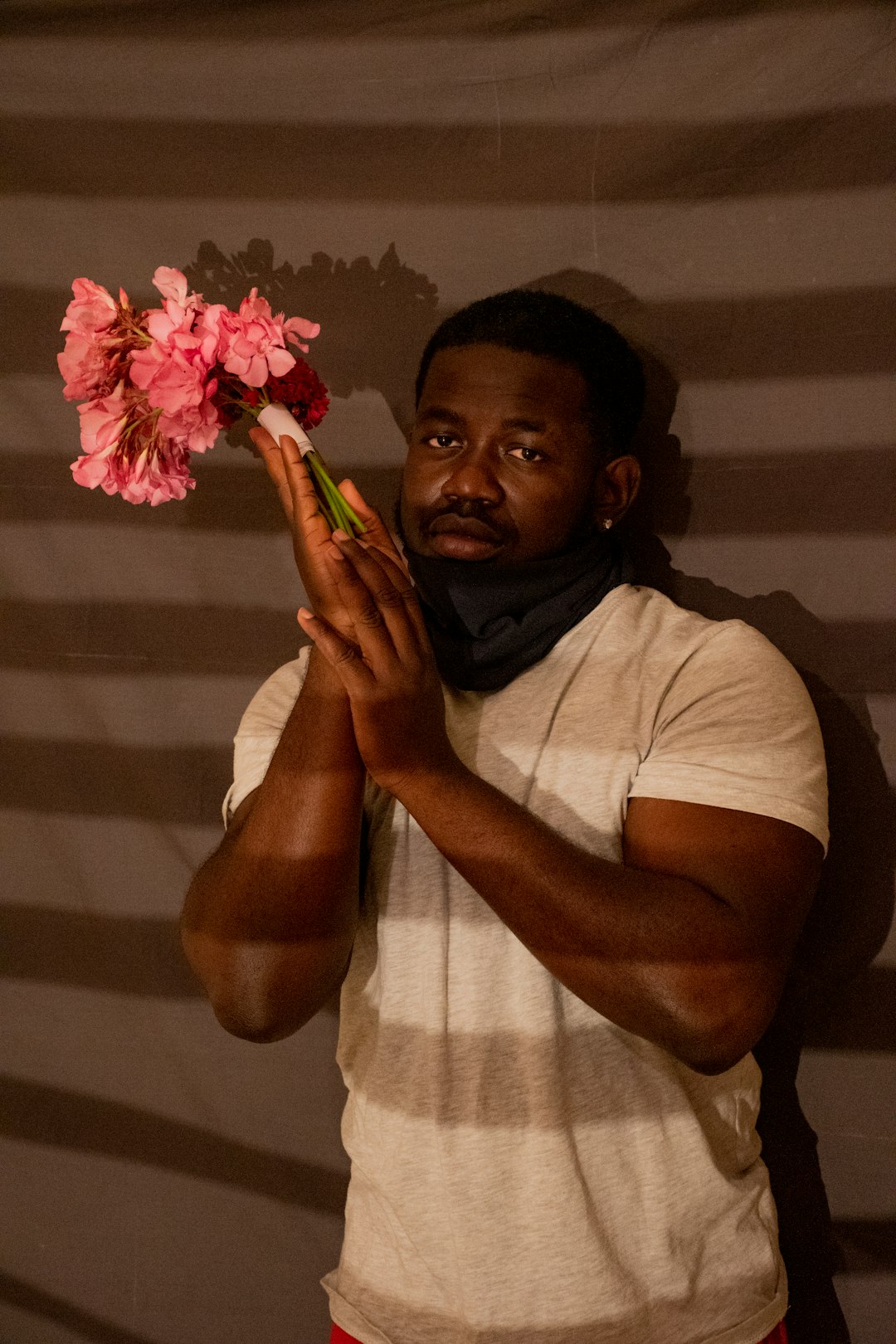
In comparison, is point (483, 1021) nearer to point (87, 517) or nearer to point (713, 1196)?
point (713, 1196)

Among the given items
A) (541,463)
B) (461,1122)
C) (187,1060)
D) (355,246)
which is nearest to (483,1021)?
(461,1122)

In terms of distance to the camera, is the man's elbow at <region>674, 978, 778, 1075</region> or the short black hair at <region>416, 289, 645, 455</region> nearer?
the man's elbow at <region>674, 978, 778, 1075</region>

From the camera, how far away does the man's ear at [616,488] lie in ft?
5.09

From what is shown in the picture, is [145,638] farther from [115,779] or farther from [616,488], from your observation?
[616,488]

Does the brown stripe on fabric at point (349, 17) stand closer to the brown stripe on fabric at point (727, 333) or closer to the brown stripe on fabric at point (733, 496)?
the brown stripe on fabric at point (727, 333)

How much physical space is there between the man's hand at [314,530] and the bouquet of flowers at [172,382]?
0.02m

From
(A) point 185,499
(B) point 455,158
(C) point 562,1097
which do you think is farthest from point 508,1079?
(B) point 455,158

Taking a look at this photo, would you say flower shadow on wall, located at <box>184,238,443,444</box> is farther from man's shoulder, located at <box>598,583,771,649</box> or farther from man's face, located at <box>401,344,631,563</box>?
man's shoulder, located at <box>598,583,771,649</box>

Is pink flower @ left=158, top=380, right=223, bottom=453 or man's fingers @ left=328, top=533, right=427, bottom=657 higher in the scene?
pink flower @ left=158, top=380, right=223, bottom=453

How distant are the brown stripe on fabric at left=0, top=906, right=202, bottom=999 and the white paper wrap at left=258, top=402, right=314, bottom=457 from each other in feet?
3.19

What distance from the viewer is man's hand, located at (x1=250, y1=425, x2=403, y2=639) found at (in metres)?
1.23

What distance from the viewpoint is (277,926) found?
129 centimetres

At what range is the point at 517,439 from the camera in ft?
4.76

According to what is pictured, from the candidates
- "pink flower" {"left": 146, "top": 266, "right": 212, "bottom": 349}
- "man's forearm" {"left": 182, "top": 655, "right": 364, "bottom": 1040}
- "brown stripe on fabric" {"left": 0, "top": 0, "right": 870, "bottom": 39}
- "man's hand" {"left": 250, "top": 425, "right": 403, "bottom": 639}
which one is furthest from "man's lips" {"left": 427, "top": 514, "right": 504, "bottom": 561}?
"brown stripe on fabric" {"left": 0, "top": 0, "right": 870, "bottom": 39}
